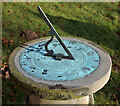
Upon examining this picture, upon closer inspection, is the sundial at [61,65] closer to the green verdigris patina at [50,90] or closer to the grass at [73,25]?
the green verdigris patina at [50,90]

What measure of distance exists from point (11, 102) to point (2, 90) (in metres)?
0.47

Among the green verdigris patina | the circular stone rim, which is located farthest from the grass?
the green verdigris patina

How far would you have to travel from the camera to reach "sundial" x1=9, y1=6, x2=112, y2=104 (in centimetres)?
273

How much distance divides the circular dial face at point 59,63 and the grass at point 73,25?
6.13 feet

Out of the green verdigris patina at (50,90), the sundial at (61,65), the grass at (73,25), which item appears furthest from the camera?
the grass at (73,25)

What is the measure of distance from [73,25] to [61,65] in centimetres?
429

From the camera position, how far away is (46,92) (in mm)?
2586

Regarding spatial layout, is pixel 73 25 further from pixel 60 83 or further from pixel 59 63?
pixel 60 83

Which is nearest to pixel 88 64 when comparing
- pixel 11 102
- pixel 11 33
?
pixel 11 102

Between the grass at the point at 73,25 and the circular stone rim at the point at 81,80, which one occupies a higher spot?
the circular stone rim at the point at 81,80

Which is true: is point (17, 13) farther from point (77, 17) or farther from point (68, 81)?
point (68, 81)

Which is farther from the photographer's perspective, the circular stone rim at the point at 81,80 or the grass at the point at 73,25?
the grass at the point at 73,25

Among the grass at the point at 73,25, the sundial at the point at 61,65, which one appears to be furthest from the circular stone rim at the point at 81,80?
the grass at the point at 73,25

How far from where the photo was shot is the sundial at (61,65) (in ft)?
8.96
